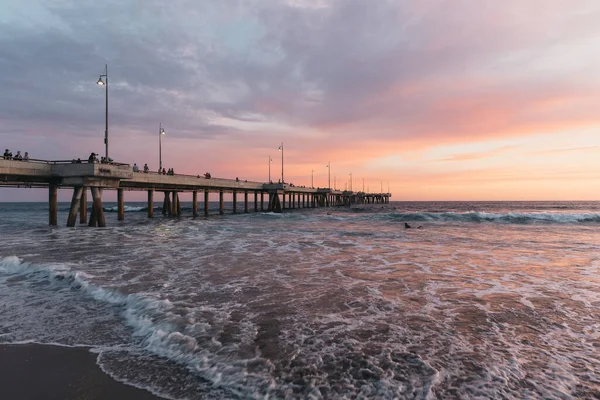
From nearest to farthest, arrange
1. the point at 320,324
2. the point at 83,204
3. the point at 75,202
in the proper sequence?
the point at 320,324
the point at 75,202
the point at 83,204

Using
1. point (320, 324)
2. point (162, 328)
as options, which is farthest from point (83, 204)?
point (320, 324)

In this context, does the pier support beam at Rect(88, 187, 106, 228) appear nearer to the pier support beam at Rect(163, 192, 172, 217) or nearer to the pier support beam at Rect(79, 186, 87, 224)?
the pier support beam at Rect(79, 186, 87, 224)

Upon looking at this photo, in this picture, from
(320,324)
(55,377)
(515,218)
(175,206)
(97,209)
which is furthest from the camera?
(175,206)

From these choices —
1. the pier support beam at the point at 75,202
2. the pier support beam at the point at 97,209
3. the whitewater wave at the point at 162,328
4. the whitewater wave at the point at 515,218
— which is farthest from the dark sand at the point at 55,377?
the whitewater wave at the point at 515,218

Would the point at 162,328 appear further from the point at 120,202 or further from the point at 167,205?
the point at 167,205

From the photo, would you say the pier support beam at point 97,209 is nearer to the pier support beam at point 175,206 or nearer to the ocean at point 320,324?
the ocean at point 320,324

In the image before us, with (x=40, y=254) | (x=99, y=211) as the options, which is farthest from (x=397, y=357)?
(x=99, y=211)

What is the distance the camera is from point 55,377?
4.66m

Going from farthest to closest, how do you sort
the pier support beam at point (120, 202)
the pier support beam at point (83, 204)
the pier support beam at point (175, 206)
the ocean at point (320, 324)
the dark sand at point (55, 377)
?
the pier support beam at point (175, 206)
the pier support beam at point (120, 202)
the pier support beam at point (83, 204)
the ocean at point (320, 324)
the dark sand at point (55, 377)

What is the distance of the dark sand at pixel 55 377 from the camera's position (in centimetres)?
425

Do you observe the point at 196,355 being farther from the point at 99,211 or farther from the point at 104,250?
the point at 99,211

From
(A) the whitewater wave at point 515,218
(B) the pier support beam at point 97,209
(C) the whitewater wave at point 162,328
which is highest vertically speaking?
(B) the pier support beam at point 97,209

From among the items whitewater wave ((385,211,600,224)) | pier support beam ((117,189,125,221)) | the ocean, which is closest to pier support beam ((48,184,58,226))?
pier support beam ((117,189,125,221))

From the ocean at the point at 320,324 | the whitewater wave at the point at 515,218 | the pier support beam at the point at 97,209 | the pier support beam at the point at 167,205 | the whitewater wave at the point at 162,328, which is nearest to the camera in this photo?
the ocean at the point at 320,324
